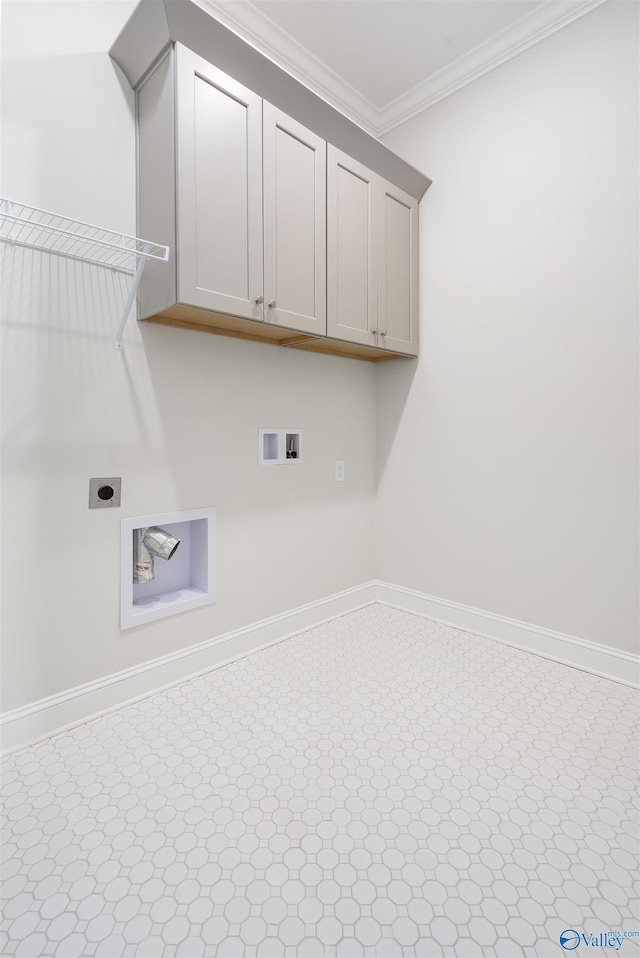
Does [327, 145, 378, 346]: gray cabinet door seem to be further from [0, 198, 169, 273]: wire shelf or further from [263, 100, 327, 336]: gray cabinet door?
[0, 198, 169, 273]: wire shelf

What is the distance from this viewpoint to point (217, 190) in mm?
1487

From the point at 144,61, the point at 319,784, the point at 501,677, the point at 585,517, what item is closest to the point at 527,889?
the point at 319,784

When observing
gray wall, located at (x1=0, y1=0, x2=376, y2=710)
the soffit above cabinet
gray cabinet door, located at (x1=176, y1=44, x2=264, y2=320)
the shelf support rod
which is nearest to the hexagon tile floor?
gray wall, located at (x1=0, y1=0, x2=376, y2=710)

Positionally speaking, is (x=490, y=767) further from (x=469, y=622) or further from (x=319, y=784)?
(x=469, y=622)

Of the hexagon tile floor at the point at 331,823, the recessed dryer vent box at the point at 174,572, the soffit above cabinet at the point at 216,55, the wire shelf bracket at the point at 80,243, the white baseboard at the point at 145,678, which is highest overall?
the soffit above cabinet at the point at 216,55

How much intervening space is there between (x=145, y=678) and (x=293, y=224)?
1764 millimetres

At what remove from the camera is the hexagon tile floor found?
0.89 metres

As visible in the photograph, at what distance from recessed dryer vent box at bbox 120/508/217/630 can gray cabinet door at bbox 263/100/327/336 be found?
837 mm

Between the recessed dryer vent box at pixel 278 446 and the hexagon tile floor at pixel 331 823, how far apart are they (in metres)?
0.92

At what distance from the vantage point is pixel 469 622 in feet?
7.36

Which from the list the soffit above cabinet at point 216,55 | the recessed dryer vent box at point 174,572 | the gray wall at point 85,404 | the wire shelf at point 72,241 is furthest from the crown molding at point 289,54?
the recessed dryer vent box at point 174,572

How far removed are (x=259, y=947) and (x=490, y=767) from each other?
2.48ft

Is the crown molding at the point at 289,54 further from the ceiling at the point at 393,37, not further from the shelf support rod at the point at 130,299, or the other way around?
the shelf support rod at the point at 130,299

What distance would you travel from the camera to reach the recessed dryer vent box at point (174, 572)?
1.61 metres
